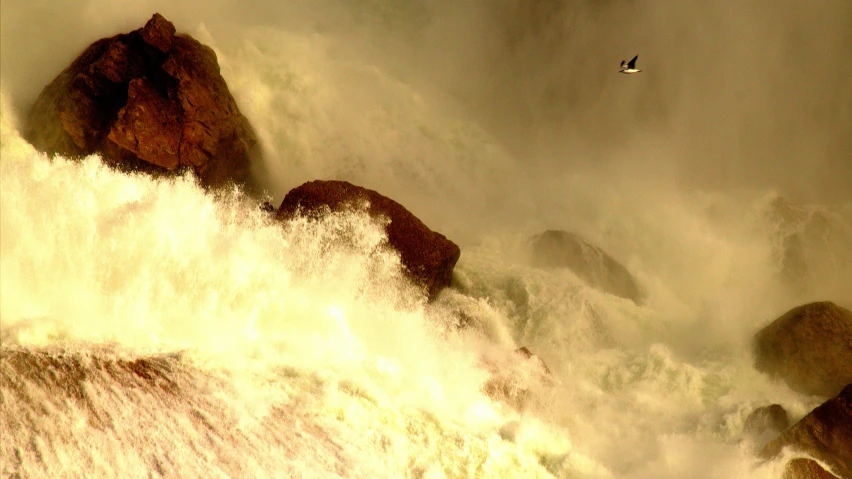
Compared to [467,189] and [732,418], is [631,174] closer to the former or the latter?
[467,189]

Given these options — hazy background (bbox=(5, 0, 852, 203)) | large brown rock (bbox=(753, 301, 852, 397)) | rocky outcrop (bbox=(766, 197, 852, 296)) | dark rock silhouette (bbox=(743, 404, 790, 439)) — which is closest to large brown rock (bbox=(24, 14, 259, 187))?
hazy background (bbox=(5, 0, 852, 203))

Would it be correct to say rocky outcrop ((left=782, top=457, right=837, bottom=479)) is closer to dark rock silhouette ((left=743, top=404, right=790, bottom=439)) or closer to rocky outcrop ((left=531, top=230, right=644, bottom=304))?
dark rock silhouette ((left=743, top=404, right=790, bottom=439))

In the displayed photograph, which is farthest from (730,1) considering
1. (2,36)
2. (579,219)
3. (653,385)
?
(2,36)

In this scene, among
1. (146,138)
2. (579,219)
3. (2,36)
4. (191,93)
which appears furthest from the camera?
(579,219)

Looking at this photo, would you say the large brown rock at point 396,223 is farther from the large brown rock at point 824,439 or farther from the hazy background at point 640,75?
the hazy background at point 640,75

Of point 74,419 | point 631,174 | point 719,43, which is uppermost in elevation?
point 719,43

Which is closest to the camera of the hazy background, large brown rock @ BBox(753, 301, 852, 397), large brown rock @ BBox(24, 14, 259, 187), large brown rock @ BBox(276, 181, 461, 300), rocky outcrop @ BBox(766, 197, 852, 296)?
large brown rock @ BBox(276, 181, 461, 300)
